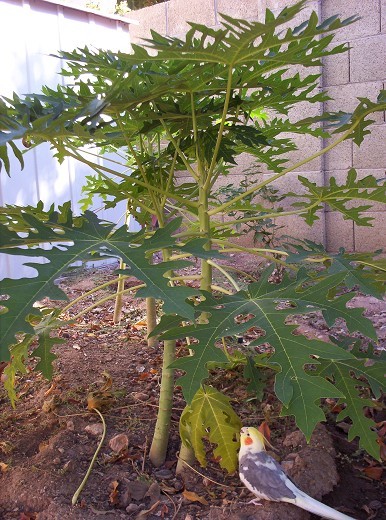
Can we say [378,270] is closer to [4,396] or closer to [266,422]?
[266,422]

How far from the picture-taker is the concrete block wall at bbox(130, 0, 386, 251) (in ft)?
12.5

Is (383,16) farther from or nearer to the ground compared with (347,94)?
farther from the ground

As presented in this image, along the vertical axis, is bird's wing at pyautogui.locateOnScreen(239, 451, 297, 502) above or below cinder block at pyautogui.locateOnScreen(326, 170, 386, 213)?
below

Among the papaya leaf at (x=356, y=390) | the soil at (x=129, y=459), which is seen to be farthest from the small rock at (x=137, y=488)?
the papaya leaf at (x=356, y=390)

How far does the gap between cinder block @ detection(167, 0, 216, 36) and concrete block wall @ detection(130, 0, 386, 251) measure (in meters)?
0.01

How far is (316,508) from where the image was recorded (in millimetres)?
1278

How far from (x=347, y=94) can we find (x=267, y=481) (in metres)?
3.21

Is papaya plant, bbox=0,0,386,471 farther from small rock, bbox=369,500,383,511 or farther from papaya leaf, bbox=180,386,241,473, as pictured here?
small rock, bbox=369,500,383,511

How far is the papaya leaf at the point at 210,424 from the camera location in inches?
55.5

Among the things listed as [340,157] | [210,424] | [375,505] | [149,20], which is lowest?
[375,505]

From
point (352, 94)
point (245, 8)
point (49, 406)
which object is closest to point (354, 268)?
point (49, 406)

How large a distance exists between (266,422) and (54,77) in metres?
3.24

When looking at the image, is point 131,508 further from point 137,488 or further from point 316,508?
point 316,508

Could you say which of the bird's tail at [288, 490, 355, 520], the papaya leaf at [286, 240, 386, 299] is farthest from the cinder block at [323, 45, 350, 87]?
the bird's tail at [288, 490, 355, 520]
